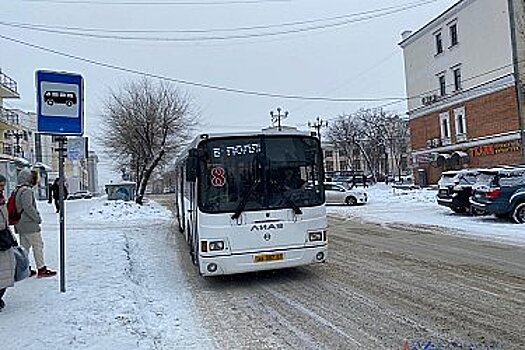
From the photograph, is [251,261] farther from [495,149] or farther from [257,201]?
[495,149]

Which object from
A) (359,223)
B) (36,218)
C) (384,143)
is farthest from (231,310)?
(384,143)

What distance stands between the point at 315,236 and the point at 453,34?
135 ft

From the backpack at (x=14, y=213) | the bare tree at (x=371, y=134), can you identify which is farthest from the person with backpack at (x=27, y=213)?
the bare tree at (x=371, y=134)

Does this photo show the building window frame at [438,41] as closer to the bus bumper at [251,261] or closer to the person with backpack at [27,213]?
the bus bumper at [251,261]

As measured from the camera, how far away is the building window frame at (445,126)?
46.8 meters

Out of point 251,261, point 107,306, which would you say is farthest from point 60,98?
point 251,261

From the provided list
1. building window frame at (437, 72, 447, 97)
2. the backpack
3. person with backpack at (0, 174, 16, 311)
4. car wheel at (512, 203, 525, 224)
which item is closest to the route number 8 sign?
person with backpack at (0, 174, 16, 311)

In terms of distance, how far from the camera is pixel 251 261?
888 centimetres

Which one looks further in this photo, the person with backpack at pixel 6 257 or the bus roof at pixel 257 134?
the bus roof at pixel 257 134

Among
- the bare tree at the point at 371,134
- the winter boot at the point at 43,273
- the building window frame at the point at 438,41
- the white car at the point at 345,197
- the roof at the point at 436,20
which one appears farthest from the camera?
the bare tree at the point at 371,134

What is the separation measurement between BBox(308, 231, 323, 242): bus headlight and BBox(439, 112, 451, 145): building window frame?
40.6 metres

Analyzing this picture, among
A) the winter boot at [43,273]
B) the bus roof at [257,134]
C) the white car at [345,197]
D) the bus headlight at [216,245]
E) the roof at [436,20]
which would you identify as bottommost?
the winter boot at [43,273]

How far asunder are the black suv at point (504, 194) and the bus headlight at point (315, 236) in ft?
34.6

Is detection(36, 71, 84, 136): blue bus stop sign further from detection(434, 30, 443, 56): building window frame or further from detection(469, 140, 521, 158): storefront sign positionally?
detection(434, 30, 443, 56): building window frame
